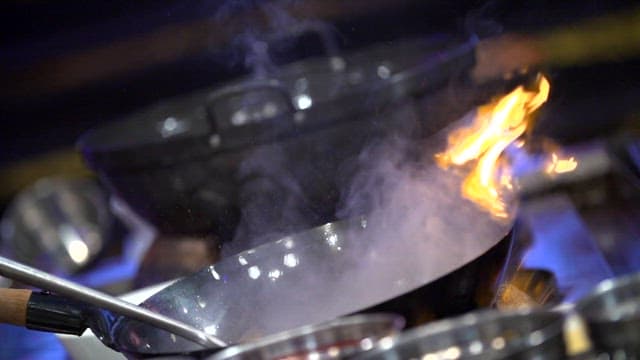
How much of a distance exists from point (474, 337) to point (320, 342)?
0.10 m

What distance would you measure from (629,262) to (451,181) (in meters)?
0.19

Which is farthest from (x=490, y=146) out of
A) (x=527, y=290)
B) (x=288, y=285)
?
(x=288, y=285)

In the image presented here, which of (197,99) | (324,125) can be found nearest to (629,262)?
(324,125)

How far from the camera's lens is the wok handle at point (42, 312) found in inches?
27.5

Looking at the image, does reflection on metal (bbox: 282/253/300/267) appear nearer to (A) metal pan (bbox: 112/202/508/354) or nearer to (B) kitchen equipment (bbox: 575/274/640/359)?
(A) metal pan (bbox: 112/202/508/354)

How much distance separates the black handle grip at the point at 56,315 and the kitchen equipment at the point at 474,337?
0.99ft

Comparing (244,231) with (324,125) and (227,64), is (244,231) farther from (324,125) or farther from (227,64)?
(227,64)

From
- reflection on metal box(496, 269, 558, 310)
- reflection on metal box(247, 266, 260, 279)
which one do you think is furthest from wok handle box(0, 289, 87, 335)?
reflection on metal box(496, 269, 558, 310)

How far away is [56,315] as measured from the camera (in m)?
0.70

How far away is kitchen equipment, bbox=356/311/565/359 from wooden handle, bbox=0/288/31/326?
34cm

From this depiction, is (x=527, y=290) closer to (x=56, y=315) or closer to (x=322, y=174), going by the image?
(x=322, y=174)


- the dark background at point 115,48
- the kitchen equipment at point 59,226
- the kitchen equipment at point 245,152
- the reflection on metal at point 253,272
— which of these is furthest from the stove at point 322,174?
the dark background at point 115,48

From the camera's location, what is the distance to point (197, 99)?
132 cm

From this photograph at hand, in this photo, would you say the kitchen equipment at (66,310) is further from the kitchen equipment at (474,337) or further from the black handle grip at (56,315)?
the kitchen equipment at (474,337)
